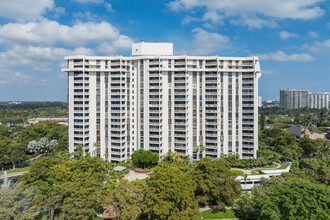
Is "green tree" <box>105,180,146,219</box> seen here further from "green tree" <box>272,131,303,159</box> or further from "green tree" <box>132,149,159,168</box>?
"green tree" <box>272,131,303,159</box>

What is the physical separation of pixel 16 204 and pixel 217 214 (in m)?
33.7

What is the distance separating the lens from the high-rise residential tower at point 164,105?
5806cm

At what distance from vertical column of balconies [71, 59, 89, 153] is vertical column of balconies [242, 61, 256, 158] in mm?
49239

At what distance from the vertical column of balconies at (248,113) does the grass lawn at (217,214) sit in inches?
1062

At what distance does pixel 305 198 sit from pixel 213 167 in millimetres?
16105

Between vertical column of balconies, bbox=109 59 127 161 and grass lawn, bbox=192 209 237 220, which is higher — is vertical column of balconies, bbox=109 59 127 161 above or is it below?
above

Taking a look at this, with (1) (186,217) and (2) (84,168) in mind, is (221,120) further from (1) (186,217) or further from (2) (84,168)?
(2) (84,168)

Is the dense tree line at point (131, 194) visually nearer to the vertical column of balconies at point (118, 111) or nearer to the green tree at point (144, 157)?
the green tree at point (144, 157)

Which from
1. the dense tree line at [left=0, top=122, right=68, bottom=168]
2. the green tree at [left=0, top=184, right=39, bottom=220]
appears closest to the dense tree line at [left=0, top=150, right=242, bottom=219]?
the green tree at [left=0, top=184, right=39, bottom=220]

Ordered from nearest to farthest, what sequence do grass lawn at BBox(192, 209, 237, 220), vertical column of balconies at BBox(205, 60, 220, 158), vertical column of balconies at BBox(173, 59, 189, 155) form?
grass lawn at BBox(192, 209, 237, 220)
vertical column of balconies at BBox(173, 59, 189, 155)
vertical column of balconies at BBox(205, 60, 220, 158)

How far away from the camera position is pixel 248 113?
195 feet

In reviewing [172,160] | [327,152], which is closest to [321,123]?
[327,152]

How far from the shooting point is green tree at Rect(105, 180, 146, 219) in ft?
95.8

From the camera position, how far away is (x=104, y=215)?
3428 centimetres
